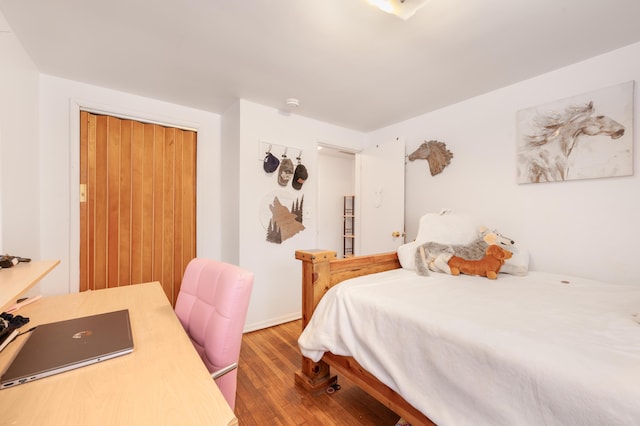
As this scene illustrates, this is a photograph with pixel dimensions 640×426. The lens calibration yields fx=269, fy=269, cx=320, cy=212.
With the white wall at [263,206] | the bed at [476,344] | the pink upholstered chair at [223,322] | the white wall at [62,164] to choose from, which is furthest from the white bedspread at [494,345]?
the white wall at [62,164]

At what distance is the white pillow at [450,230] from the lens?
85.1 inches

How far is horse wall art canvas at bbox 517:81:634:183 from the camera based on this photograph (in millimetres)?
1763

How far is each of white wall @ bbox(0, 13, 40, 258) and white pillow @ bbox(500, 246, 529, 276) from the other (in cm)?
317

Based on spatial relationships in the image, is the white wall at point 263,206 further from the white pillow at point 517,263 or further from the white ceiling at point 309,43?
the white pillow at point 517,263

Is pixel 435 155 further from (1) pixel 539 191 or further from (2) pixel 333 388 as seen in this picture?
(2) pixel 333 388

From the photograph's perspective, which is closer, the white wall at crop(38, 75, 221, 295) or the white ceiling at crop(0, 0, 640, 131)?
the white ceiling at crop(0, 0, 640, 131)

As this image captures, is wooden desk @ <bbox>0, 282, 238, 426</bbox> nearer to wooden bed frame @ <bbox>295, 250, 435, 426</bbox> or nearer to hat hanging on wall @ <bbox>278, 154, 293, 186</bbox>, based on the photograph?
wooden bed frame @ <bbox>295, 250, 435, 426</bbox>

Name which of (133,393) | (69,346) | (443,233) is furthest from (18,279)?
→ (443,233)

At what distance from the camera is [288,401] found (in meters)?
1.63

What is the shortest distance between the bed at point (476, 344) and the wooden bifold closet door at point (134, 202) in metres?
1.64

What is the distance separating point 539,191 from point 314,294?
6.39ft

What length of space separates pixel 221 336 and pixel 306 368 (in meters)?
0.99

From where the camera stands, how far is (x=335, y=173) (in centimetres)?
538

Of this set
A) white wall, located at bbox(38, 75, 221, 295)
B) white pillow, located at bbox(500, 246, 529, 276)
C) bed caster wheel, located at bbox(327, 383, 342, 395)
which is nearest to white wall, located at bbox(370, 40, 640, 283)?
white pillow, located at bbox(500, 246, 529, 276)
